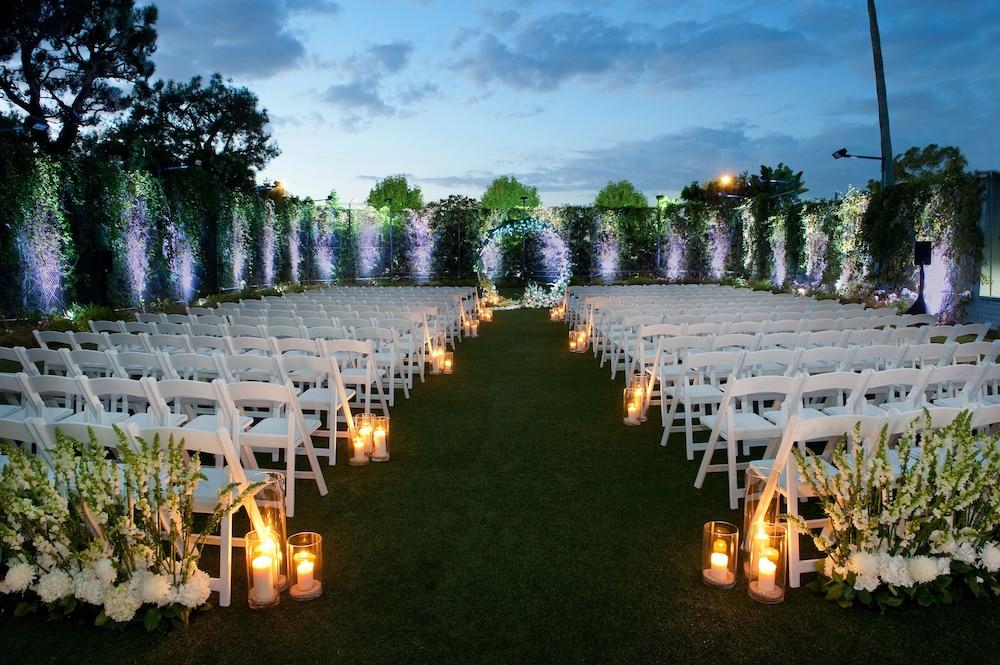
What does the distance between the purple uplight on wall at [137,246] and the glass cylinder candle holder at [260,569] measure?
12.8 metres

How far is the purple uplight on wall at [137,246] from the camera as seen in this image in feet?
45.7

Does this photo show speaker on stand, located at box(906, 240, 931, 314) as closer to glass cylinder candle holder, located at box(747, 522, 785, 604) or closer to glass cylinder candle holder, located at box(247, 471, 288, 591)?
glass cylinder candle holder, located at box(747, 522, 785, 604)

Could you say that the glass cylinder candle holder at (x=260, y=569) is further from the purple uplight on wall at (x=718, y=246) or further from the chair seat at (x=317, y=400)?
the purple uplight on wall at (x=718, y=246)

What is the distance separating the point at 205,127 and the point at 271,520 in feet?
117

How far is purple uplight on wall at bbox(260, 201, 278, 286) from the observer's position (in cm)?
2112

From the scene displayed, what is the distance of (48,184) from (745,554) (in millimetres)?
13038

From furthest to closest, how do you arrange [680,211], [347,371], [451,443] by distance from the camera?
[680,211]
[347,371]
[451,443]

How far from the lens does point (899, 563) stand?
2879 millimetres

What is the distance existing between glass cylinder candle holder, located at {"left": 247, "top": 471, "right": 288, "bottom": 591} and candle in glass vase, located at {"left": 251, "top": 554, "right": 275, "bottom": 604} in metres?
0.03

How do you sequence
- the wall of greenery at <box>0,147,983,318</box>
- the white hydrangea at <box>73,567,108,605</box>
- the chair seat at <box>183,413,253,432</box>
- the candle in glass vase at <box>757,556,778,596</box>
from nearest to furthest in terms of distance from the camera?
1. the white hydrangea at <box>73,567,108,605</box>
2. the candle in glass vase at <box>757,556,778,596</box>
3. the chair seat at <box>183,413,253,432</box>
4. the wall of greenery at <box>0,147,983,318</box>

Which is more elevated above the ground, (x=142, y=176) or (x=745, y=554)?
(x=142, y=176)

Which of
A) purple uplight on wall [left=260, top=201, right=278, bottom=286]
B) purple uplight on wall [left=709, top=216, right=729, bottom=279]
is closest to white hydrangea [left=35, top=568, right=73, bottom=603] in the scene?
purple uplight on wall [left=260, top=201, right=278, bottom=286]

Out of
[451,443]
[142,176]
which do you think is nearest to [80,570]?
[451,443]

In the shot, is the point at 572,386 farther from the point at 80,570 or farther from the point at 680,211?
the point at 680,211
